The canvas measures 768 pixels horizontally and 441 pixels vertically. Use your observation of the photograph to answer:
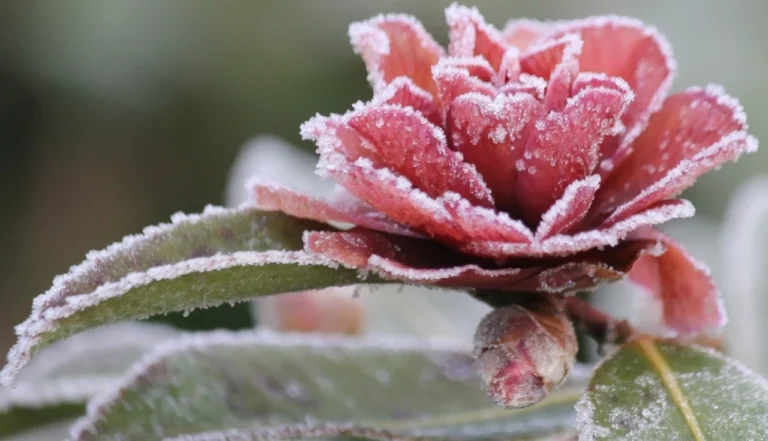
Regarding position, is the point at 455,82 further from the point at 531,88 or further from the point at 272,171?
the point at 272,171

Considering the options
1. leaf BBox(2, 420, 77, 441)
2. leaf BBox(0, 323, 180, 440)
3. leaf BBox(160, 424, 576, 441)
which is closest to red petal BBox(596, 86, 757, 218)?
leaf BBox(160, 424, 576, 441)

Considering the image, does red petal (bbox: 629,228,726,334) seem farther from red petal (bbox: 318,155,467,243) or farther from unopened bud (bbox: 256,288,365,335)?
unopened bud (bbox: 256,288,365,335)

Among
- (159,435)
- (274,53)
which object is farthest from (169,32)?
(159,435)

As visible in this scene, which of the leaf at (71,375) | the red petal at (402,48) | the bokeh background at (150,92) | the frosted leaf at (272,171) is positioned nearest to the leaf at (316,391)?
the leaf at (71,375)

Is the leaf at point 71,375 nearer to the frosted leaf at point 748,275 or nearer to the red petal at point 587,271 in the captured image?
the red petal at point 587,271

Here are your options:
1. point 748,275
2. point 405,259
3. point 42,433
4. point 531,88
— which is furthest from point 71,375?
point 748,275

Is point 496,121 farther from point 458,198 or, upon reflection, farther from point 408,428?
point 408,428
